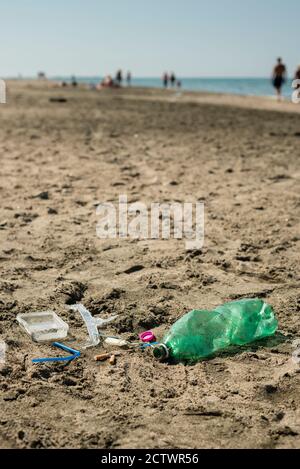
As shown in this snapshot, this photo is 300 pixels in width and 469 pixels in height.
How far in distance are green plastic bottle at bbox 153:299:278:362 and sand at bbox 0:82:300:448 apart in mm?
83

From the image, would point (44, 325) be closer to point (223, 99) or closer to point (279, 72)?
point (279, 72)

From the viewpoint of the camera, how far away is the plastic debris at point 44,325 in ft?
9.83

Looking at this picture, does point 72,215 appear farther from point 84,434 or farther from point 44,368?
point 84,434

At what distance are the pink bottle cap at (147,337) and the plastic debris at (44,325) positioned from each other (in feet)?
1.40

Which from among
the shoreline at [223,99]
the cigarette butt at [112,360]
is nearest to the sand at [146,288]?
the cigarette butt at [112,360]

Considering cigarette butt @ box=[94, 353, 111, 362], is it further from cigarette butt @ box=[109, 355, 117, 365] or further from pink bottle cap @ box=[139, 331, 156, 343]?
pink bottle cap @ box=[139, 331, 156, 343]

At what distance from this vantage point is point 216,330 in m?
3.09

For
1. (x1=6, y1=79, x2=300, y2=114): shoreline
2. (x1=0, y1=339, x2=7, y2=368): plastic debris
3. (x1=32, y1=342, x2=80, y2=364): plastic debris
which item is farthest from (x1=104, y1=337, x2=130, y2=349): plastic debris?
(x1=6, y1=79, x2=300, y2=114): shoreline

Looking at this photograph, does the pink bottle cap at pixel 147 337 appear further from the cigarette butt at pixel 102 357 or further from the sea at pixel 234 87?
the sea at pixel 234 87

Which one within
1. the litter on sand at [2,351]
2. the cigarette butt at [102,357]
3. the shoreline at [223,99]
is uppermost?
the shoreline at [223,99]

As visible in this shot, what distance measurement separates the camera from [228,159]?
8070 millimetres

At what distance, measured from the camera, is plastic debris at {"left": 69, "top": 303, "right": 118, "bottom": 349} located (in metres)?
2.99

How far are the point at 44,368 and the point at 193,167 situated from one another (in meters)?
5.18

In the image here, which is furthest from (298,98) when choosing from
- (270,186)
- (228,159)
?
(270,186)
